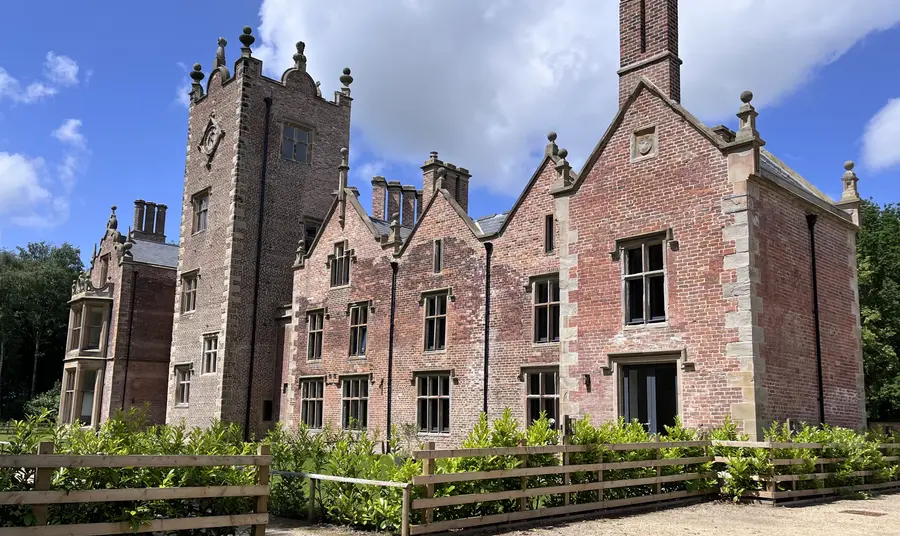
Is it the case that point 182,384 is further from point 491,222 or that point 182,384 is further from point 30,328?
point 30,328

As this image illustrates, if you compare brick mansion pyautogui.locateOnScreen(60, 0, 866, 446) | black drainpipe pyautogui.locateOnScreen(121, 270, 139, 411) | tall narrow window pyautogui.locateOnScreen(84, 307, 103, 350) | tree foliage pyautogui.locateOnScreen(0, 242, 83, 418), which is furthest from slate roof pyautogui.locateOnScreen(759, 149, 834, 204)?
tree foliage pyautogui.locateOnScreen(0, 242, 83, 418)

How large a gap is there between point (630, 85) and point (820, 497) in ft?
32.7

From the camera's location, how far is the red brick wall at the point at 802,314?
1538 cm

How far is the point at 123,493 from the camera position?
8141mm

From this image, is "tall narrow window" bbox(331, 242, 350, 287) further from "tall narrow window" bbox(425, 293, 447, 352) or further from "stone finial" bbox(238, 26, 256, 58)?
"stone finial" bbox(238, 26, 256, 58)

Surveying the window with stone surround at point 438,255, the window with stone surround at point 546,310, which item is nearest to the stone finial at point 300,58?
the window with stone surround at point 438,255

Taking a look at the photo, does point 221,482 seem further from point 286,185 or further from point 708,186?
point 286,185

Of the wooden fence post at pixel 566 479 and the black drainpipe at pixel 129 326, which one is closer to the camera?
the wooden fence post at pixel 566 479

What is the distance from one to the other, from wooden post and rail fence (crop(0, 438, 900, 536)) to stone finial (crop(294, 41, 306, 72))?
987 inches

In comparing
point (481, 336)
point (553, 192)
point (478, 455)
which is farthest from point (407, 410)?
point (478, 455)

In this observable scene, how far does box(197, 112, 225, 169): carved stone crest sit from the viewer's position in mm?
33000

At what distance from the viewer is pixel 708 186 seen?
1577 cm

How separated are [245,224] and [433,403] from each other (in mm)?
12288

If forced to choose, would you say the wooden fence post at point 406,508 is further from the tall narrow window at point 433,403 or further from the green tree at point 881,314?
the green tree at point 881,314
